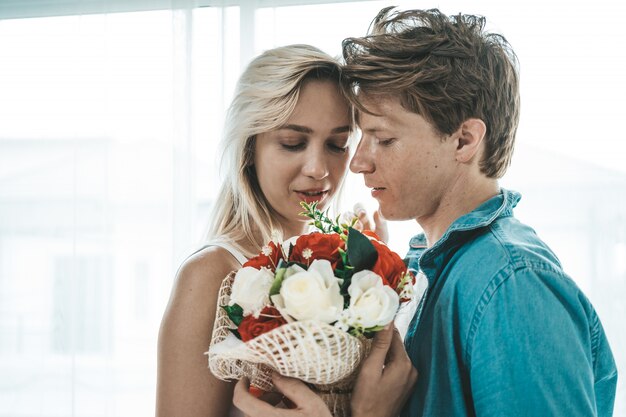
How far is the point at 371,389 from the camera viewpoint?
3.84 ft

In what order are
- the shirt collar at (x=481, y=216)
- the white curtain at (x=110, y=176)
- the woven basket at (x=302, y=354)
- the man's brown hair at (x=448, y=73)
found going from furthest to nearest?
the white curtain at (x=110, y=176) < the man's brown hair at (x=448, y=73) < the shirt collar at (x=481, y=216) < the woven basket at (x=302, y=354)

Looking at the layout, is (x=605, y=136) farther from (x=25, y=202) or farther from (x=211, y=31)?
(x=25, y=202)

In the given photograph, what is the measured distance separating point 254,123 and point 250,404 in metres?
0.79

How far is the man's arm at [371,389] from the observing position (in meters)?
1.16

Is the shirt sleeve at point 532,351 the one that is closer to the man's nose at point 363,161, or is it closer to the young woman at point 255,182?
the man's nose at point 363,161

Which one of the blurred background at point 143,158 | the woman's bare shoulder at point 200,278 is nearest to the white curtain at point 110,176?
the blurred background at point 143,158


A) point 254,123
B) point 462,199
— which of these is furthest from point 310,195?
point 462,199

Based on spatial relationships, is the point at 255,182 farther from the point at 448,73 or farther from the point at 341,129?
the point at 448,73

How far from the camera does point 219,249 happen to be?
164 centimetres

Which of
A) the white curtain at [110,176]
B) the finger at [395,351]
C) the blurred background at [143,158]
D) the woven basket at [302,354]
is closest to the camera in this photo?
the woven basket at [302,354]

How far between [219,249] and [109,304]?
199cm

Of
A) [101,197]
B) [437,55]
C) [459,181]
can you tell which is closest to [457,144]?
[459,181]

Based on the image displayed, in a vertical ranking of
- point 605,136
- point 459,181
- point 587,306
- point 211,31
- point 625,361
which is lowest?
point 625,361

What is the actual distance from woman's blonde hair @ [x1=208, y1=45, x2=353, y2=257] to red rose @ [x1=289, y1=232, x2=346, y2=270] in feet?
1.72
